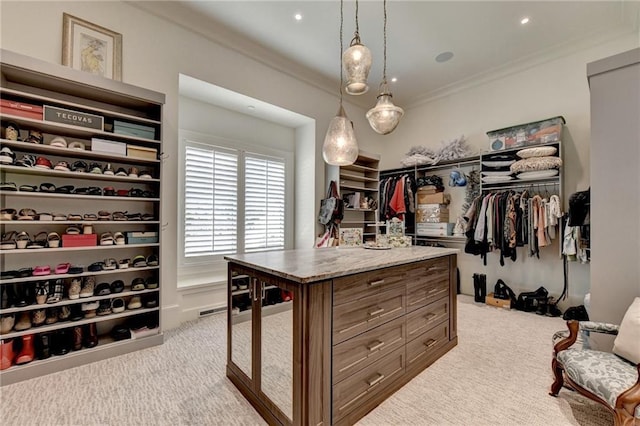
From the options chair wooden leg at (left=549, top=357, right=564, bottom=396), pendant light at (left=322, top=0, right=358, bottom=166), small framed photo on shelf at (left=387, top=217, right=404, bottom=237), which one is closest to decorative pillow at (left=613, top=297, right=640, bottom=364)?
chair wooden leg at (left=549, top=357, right=564, bottom=396)

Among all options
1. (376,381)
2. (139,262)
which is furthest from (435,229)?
(139,262)

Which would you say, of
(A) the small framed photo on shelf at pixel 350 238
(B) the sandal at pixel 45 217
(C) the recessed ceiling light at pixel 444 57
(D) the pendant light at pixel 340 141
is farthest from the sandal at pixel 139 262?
(C) the recessed ceiling light at pixel 444 57

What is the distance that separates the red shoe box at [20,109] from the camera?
83.0 inches

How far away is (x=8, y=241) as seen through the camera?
2170 millimetres

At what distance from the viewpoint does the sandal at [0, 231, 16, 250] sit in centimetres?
212

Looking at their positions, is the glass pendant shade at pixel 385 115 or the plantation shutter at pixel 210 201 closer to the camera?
the glass pendant shade at pixel 385 115

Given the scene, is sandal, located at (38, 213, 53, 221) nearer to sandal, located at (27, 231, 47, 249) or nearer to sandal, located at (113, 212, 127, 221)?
sandal, located at (27, 231, 47, 249)

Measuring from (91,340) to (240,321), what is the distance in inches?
59.9

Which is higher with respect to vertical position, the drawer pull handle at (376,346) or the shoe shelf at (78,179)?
the shoe shelf at (78,179)

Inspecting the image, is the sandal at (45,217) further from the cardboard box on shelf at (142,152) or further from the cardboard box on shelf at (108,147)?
the cardboard box on shelf at (142,152)

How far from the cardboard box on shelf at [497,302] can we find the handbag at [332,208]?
248cm

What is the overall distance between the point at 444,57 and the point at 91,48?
4.25m

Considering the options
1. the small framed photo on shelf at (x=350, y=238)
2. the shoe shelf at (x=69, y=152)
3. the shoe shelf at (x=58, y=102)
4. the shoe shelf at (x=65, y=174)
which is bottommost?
the small framed photo on shelf at (x=350, y=238)

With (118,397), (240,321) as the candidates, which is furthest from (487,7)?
(118,397)
